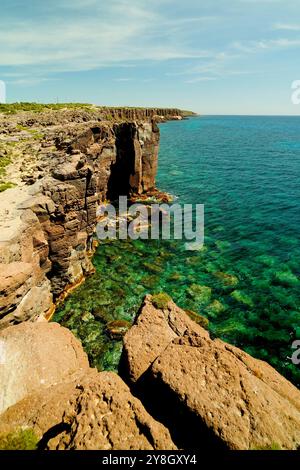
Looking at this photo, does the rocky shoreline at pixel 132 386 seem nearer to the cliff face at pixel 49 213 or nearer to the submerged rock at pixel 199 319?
the cliff face at pixel 49 213

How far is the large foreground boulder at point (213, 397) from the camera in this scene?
843 cm

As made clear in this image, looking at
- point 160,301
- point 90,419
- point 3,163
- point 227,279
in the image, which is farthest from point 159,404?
point 3,163

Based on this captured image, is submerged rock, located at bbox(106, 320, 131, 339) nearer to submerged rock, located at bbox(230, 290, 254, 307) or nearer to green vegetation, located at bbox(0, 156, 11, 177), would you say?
submerged rock, located at bbox(230, 290, 254, 307)

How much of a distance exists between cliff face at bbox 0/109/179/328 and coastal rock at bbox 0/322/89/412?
7.12 feet

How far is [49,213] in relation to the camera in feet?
80.3

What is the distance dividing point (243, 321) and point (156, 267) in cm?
1132

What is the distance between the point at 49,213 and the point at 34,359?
14.4 metres

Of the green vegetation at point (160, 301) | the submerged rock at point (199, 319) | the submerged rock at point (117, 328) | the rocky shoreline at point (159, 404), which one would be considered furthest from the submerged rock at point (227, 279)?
the rocky shoreline at point (159, 404)

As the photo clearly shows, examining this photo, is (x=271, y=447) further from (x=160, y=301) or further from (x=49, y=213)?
(x=49, y=213)

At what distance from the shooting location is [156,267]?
3275 cm

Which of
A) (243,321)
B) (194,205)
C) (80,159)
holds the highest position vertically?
(80,159)

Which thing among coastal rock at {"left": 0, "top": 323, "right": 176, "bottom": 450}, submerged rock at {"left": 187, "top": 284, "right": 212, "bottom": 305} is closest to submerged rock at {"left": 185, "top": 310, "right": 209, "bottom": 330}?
submerged rock at {"left": 187, "top": 284, "right": 212, "bottom": 305}
